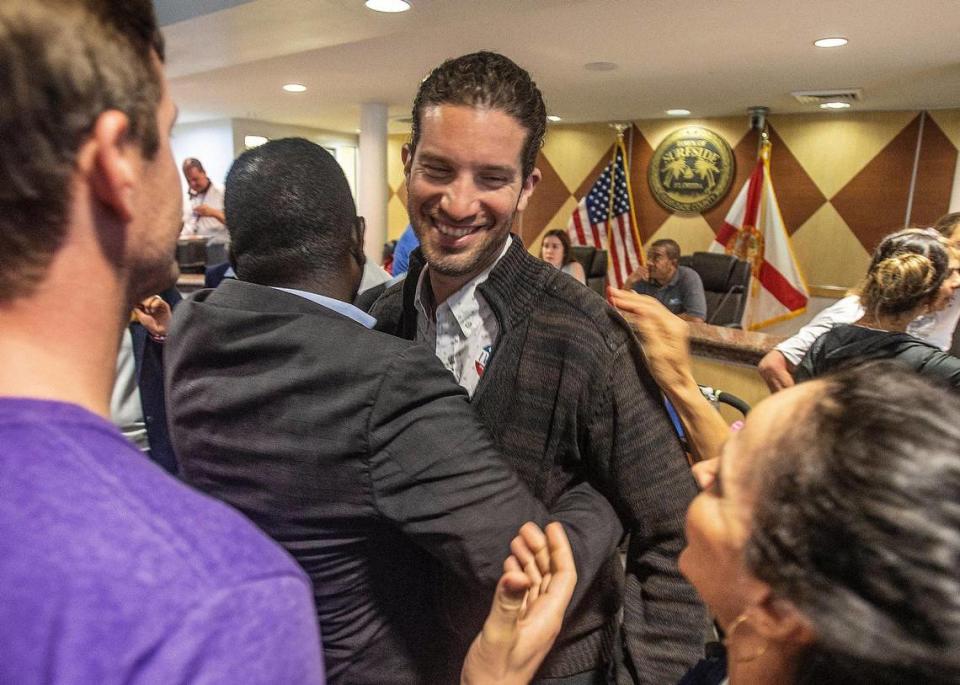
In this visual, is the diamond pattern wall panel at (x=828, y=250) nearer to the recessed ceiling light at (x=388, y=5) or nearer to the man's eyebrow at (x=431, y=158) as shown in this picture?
the recessed ceiling light at (x=388, y=5)

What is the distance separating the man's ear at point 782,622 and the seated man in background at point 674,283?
448 centimetres

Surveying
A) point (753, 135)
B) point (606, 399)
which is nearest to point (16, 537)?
point (606, 399)

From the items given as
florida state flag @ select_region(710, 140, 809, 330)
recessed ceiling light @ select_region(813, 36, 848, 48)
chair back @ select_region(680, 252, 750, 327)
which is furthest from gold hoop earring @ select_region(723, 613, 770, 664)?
florida state flag @ select_region(710, 140, 809, 330)

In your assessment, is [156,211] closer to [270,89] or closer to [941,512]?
[941,512]

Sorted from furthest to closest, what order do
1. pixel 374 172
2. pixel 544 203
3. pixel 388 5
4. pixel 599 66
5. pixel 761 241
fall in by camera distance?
pixel 544 203
pixel 374 172
pixel 761 241
pixel 599 66
pixel 388 5

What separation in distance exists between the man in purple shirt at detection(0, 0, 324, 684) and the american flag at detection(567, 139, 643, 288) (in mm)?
7787

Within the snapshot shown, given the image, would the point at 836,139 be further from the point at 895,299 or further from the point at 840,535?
the point at 840,535

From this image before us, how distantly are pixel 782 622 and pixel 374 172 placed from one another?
295 inches

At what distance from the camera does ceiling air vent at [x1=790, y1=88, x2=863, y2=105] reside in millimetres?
5813

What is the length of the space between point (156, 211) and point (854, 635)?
0.69 metres

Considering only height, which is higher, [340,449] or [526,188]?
[526,188]

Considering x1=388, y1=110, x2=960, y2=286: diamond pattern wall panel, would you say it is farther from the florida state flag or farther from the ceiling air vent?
the ceiling air vent

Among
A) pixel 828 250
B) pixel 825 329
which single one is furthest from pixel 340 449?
pixel 828 250

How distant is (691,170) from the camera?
8055mm
